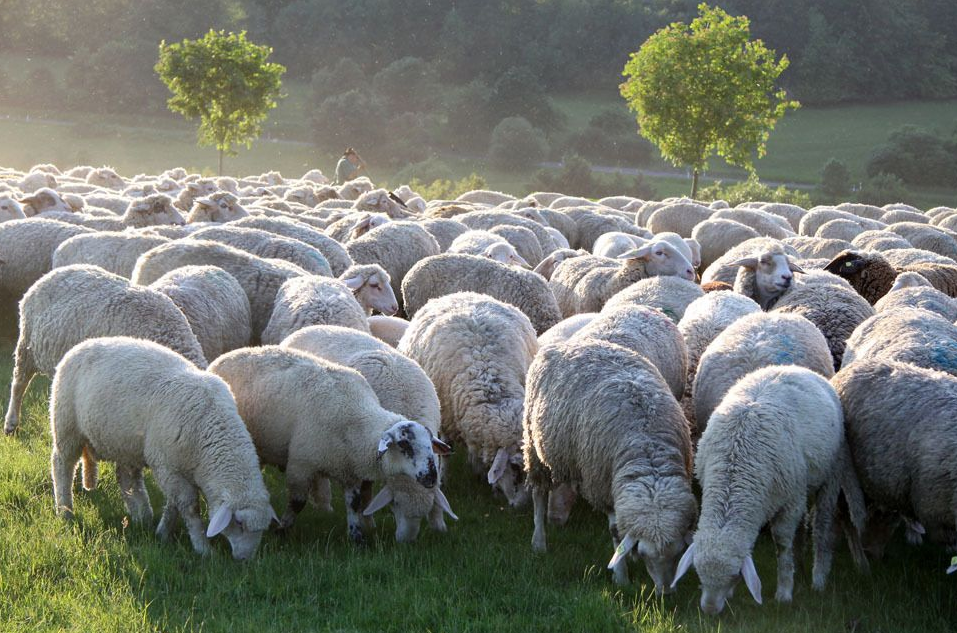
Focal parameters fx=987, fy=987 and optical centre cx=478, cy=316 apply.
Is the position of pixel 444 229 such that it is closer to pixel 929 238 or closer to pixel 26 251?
pixel 26 251

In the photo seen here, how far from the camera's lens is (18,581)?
507 cm

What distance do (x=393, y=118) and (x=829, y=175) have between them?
78.1ft

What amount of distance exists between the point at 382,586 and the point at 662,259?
582 centimetres

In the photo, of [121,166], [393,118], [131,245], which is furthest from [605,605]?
[393,118]

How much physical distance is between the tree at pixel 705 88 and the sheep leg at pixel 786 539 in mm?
23954

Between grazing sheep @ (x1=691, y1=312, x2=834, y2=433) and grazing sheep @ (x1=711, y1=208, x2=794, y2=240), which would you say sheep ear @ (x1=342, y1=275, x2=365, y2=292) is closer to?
grazing sheep @ (x1=691, y1=312, x2=834, y2=433)

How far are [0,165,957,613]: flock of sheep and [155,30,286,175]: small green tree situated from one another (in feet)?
63.7

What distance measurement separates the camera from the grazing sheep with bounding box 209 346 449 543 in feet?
19.0

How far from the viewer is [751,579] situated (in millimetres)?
4910

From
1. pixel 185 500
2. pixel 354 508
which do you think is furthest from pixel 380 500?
→ pixel 185 500

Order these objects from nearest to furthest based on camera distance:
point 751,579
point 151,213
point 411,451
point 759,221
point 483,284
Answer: point 751,579 < point 411,451 < point 483,284 < point 151,213 < point 759,221

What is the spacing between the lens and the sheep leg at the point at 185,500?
5590 millimetres

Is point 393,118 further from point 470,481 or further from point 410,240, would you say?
point 470,481

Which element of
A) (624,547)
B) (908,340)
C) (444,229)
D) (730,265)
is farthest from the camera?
(444,229)
